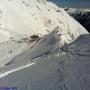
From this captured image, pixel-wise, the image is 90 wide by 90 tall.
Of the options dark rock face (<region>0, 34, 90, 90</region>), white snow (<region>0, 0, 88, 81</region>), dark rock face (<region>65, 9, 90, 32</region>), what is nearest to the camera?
dark rock face (<region>0, 34, 90, 90</region>)

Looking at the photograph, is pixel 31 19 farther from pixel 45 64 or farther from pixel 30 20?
pixel 45 64

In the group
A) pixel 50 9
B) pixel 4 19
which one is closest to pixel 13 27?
pixel 4 19

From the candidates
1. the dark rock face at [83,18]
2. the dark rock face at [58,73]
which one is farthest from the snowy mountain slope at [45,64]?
the dark rock face at [83,18]

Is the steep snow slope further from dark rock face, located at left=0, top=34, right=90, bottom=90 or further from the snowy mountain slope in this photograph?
dark rock face, located at left=0, top=34, right=90, bottom=90

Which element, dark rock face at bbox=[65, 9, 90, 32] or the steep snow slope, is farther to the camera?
dark rock face at bbox=[65, 9, 90, 32]

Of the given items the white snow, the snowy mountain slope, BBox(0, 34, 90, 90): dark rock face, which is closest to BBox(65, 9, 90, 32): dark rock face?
the white snow

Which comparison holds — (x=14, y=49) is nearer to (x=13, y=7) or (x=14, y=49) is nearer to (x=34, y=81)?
(x=13, y=7)

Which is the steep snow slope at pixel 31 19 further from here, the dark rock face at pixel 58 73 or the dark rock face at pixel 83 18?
the dark rock face at pixel 83 18
